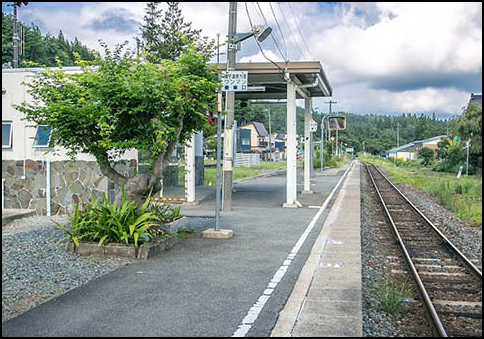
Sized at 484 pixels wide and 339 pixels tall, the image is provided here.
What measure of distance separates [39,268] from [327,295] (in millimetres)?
4027

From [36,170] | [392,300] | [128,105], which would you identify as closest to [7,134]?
[36,170]

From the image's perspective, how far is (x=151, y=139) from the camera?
8.47m

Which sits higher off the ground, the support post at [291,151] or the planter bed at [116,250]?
the support post at [291,151]

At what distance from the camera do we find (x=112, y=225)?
26.2 feet

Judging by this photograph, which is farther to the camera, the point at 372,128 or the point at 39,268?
the point at 372,128

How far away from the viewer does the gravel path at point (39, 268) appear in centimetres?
563

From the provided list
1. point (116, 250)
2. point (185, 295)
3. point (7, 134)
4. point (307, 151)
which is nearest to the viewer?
point (185, 295)

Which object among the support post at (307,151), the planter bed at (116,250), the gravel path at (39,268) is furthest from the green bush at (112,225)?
the support post at (307,151)

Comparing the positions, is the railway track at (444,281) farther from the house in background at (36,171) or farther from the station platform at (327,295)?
the house in background at (36,171)

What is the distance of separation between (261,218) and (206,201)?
14.0 feet

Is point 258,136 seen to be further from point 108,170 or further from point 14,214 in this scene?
point 108,170

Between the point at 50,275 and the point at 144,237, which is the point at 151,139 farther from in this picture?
the point at 50,275

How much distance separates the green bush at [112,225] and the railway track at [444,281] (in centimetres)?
422

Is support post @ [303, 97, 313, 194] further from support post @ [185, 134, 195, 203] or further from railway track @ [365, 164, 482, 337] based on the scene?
railway track @ [365, 164, 482, 337]
